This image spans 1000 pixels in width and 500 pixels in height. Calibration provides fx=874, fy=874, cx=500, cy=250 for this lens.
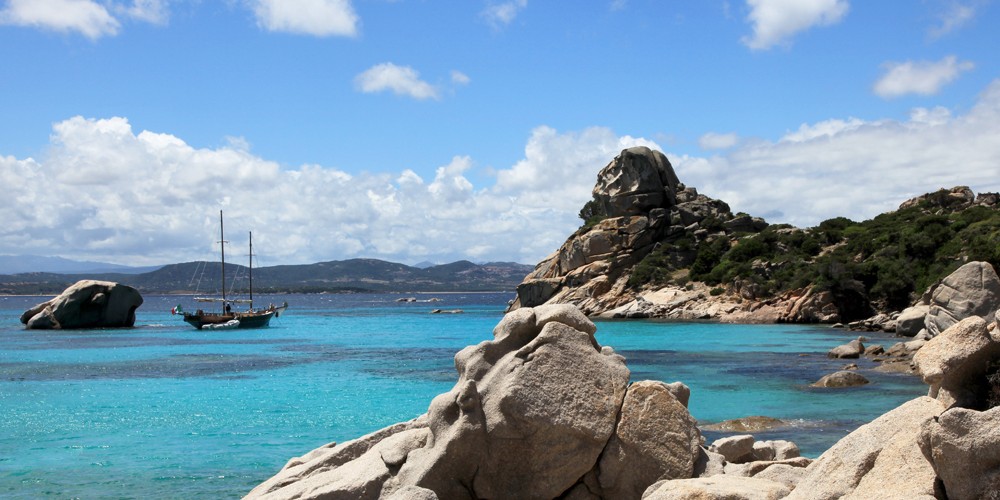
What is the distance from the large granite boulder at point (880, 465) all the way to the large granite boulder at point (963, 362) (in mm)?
224

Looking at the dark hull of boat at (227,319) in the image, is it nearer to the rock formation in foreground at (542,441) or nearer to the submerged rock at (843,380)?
the submerged rock at (843,380)

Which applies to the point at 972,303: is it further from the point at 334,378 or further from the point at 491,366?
the point at 491,366

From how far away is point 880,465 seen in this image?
26.5 feet

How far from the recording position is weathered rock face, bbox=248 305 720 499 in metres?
10.5

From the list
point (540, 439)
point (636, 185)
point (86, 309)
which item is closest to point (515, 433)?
point (540, 439)

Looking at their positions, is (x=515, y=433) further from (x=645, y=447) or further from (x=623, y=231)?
(x=623, y=231)

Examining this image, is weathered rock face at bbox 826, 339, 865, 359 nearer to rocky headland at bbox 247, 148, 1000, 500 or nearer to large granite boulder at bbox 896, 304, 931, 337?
large granite boulder at bbox 896, 304, 931, 337

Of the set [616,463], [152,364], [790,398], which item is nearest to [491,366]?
[616,463]

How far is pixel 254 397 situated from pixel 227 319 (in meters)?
59.7

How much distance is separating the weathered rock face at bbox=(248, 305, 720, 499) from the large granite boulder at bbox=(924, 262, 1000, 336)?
34.0 metres

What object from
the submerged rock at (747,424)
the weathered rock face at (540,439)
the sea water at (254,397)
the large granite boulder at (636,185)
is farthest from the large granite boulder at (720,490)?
the large granite boulder at (636,185)

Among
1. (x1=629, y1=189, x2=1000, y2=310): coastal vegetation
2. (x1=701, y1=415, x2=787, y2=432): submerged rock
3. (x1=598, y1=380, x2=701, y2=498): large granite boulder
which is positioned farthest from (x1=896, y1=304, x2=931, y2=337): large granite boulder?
(x1=598, y1=380, x2=701, y2=498): large granite boulder

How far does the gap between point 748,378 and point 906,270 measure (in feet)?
134

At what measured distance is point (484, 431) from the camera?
34.9ft
